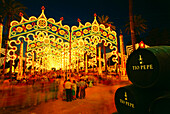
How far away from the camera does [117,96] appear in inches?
82.0

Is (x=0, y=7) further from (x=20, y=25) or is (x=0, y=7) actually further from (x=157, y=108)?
(x=157, y=108)

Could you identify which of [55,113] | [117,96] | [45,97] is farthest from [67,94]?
[117,96]

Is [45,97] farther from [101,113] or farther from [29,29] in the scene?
[29,29]

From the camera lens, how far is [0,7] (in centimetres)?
1522

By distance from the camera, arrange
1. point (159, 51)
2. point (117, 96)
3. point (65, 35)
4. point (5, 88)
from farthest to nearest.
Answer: point (65, 35)
point (5, 88)
point (117, 96)
point (159, 51)

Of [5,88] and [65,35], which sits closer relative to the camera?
[5,88]

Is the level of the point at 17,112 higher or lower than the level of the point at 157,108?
lower

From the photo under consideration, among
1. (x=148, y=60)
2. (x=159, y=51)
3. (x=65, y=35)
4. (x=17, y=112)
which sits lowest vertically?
(x=17, y=112)

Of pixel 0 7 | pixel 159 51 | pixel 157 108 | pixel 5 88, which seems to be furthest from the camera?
pixel 0 7

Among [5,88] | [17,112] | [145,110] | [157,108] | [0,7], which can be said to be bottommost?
[17,112]

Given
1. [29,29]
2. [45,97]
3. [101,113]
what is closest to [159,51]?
[101,113]

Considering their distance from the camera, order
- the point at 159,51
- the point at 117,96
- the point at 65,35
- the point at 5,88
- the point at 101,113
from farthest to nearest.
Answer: the point at 65,35, the point at 5,88, the point at 101,113, the point at 117,96, the point at 159,51

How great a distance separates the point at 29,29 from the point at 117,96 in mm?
9716

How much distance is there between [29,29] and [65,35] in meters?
3.23
